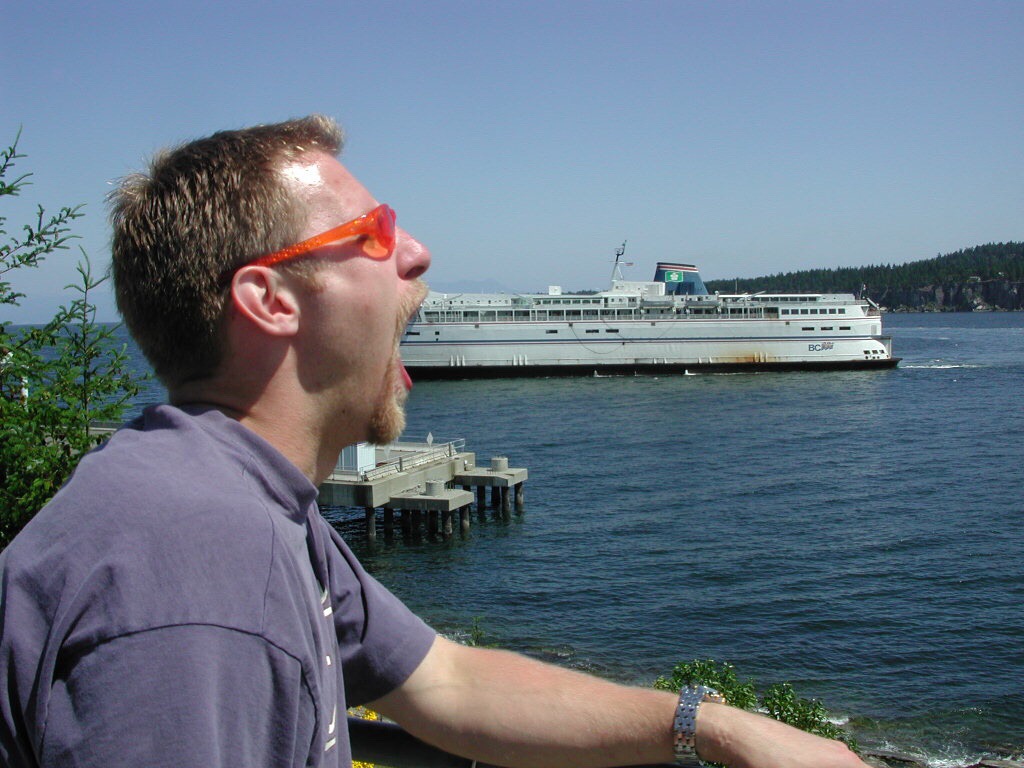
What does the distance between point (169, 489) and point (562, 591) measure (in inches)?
653

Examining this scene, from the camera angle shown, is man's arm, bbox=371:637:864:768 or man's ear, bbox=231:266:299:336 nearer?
man's ear, bbox=231:266:299:336

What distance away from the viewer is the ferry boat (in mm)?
54250

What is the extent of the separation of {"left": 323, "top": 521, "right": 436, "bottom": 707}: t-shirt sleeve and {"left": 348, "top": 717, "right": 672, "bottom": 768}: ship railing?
62 millimetres

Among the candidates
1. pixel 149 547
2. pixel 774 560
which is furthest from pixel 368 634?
pixel 774 560

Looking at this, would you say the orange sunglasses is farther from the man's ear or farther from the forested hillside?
the forested hillside

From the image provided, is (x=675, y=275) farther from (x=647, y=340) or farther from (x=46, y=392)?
(x=46, y=392)

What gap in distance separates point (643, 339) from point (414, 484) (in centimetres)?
3476

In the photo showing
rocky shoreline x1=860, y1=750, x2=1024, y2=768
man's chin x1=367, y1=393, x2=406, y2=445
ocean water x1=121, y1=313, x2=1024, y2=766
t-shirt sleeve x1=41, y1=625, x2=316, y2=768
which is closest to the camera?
t-shirt sleeve x1=41, y1=625, x2=316, y2=768

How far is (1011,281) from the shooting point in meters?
173

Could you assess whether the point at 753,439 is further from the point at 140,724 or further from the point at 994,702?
the point at 140,724

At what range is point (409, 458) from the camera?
23.6 metres

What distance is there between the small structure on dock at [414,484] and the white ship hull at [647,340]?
30.4 meters

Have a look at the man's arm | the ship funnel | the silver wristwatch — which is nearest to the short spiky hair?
the man's arm

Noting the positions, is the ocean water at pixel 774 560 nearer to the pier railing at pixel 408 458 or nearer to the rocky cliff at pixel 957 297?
the pier railing at pixel 408 458
